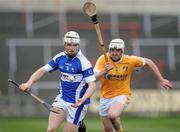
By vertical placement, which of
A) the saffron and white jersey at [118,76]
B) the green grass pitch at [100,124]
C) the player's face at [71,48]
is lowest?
the green grass pitch at [100,124]

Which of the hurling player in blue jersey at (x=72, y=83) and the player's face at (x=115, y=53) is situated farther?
the player's face at (x=115, y=53)

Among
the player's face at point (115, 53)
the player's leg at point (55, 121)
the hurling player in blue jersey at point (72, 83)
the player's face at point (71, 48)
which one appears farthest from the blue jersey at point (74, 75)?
the player's face at point (115, 53)

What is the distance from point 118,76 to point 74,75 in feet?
6.11

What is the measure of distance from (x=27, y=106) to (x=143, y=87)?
538cm

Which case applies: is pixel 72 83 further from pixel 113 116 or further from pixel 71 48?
pixel 113 116

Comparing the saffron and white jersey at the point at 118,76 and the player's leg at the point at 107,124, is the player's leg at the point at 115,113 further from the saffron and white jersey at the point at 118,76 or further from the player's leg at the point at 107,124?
the saffron and white jersey at the point at 118,76

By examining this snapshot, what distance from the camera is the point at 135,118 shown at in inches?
1150

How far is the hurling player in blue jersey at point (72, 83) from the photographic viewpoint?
1495cm

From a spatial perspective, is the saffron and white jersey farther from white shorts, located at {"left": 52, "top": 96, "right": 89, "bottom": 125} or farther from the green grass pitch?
the green grass pitch

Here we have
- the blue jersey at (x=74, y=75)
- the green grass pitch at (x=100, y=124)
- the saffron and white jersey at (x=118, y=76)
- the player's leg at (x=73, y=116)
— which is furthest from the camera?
the green grass pitch at (x=100, y=124)

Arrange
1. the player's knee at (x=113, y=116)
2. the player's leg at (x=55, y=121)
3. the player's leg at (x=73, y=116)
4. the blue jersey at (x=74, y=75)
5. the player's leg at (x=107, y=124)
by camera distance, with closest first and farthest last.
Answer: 1. the player's leg at (x=55, y=121)
2. the blue jersey at (x=74, y=75)
3. the player's leg at (x=73, y=116)
4. the player's knee at (x=113, y=116)
5. the player's leg at (x=107, y=124)

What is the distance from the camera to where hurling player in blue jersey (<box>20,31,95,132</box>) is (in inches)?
589

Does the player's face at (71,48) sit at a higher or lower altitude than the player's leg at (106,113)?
higher

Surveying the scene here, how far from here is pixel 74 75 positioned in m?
15.1
